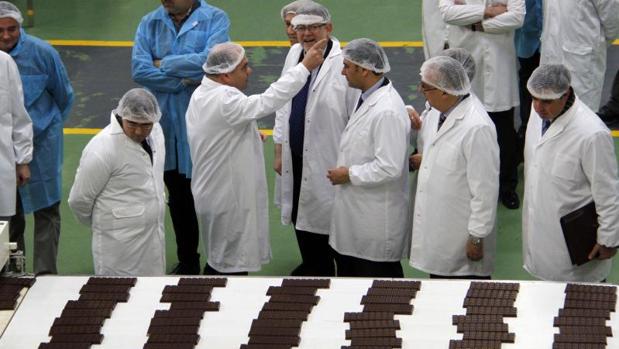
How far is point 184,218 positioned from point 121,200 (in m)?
1.32

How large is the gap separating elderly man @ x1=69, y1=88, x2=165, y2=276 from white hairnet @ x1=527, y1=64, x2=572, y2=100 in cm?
197

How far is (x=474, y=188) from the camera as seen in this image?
21.0 ft

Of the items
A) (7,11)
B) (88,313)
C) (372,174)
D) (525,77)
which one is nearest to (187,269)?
(372,174)

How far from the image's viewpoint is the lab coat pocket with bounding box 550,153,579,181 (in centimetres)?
627

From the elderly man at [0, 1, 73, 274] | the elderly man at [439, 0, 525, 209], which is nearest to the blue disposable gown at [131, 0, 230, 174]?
the elderly man at [0, 1, 73, 274]

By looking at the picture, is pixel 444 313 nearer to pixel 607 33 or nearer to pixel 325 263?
pixel 325 263

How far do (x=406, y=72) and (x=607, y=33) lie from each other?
8.21ft

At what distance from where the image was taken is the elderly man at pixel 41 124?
726cm

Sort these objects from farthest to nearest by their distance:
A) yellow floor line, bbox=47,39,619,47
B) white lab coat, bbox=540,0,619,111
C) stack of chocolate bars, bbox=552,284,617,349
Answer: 1. yellow floor line, bbox=47,39,619,47
2. white lab coat, bbox=540,0,619,111
3. stack of chocolate bars, bbox=552,284,617,349

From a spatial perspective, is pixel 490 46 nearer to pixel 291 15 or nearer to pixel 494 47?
pixel 494 47

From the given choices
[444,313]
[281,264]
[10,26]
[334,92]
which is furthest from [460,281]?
[10,26]

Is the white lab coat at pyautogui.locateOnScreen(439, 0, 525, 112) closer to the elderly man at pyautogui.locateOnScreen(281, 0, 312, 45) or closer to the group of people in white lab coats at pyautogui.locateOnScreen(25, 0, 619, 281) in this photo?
the elderly man at pyautogui.locateOnScreen(281, 0, 312, 45)

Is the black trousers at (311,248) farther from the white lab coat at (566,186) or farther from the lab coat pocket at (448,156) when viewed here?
the white lab coat at (566,186)

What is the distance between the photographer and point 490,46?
8398 mm
